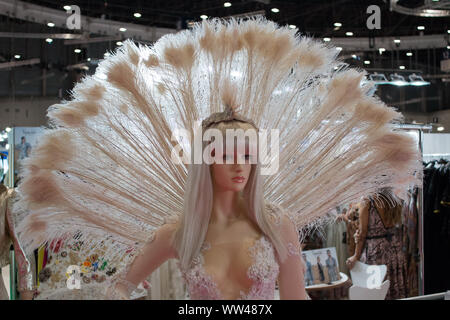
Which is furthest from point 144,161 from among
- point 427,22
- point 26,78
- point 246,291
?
point 427,22

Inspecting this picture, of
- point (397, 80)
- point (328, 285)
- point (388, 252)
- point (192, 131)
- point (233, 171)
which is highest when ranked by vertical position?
point (397, 80)

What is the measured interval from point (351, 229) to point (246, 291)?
2.43 meters

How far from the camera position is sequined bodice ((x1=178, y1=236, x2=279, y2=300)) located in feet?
4.75

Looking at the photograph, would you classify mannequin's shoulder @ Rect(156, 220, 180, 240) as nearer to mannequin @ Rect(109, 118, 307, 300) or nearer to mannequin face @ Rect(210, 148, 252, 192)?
mannequin @ Rect(109, 118, 307, 300)

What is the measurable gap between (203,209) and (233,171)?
13 cm

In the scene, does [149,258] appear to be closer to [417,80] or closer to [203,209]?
[203,209]

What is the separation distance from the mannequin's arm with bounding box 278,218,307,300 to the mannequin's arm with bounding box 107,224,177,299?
0.31 m

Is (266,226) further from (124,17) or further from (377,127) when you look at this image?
(124,17)

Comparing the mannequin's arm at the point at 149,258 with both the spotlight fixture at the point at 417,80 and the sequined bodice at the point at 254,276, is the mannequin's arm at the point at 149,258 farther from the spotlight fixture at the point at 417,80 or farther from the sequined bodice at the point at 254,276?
the spotlight fixture at the point at 417,80

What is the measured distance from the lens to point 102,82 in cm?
163

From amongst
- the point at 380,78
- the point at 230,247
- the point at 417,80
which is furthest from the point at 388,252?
the point at 230,247

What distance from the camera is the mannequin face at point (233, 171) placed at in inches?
57.0

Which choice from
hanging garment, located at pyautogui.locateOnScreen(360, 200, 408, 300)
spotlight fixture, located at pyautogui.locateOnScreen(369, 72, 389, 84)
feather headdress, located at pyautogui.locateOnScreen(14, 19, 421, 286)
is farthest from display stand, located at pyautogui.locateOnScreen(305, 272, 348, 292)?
feather headdress, located at pyautogui.locateOnScreen(14, 19, 421, 286)

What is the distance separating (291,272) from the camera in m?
1.51
